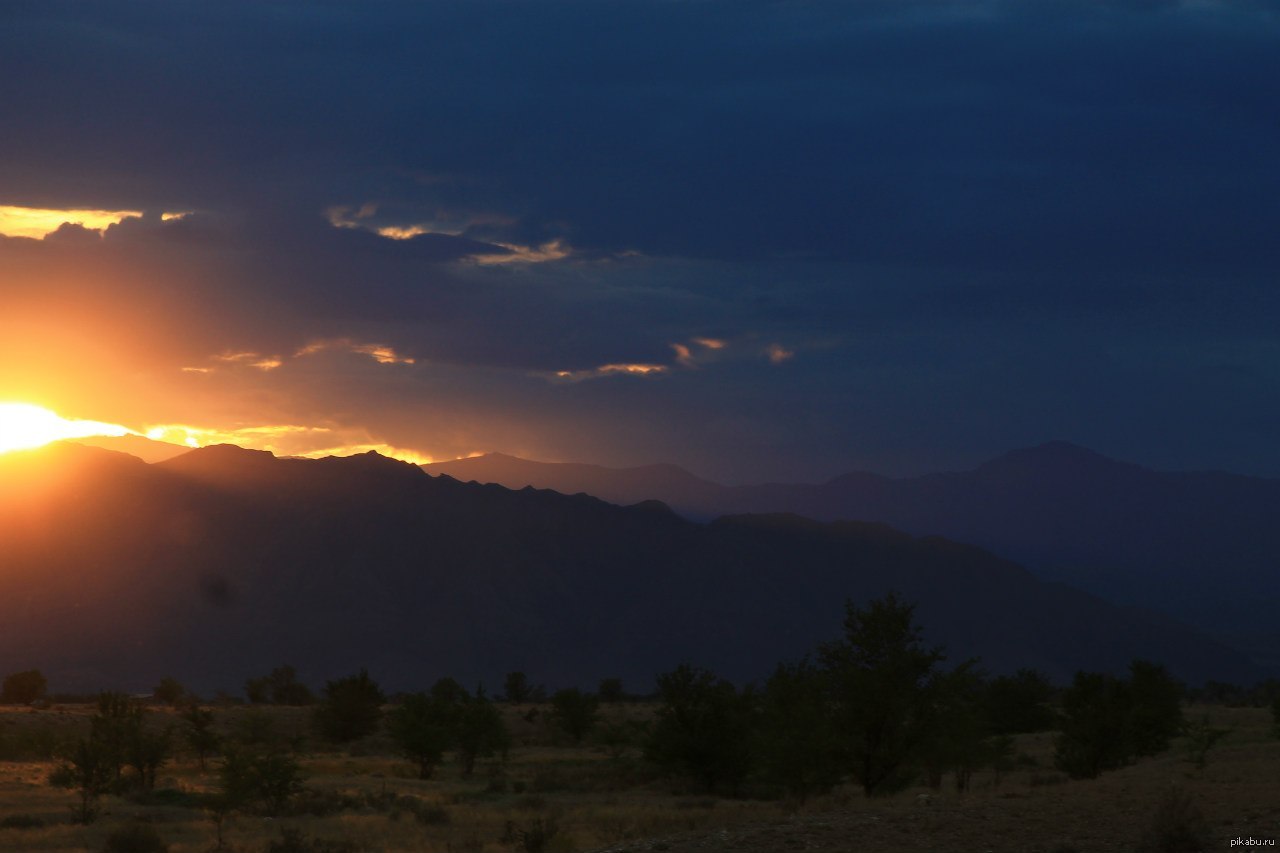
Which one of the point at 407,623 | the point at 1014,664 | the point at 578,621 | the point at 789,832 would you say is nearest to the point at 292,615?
the point at 407,623

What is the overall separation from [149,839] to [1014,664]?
16135 centimetres

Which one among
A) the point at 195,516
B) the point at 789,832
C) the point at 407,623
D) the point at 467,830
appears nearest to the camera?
the point at 789,832

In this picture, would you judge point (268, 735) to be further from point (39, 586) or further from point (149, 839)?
point (39, 586)

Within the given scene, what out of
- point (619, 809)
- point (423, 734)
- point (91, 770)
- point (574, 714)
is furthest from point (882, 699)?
point (574, 714)

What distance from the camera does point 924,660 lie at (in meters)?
34.3

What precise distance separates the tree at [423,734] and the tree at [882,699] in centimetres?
2657

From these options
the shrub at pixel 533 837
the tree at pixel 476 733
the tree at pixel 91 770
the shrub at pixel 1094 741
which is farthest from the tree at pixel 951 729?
the tree at pixel 476 733

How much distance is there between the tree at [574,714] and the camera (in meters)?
76.6

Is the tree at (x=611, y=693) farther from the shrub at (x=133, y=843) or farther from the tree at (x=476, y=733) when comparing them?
the shrub at (x=133, y=843)

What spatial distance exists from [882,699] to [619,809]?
28.3 feet

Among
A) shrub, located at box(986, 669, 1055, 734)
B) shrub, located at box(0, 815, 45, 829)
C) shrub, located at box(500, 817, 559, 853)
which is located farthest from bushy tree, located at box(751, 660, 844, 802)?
shrub, located at box(986, 669, 1055, 734)

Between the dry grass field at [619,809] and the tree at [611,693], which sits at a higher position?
the dry grass field at [619,809]

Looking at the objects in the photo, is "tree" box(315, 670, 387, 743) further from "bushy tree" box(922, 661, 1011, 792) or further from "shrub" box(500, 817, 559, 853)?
"shrub" box(500, 817, 559, 853)

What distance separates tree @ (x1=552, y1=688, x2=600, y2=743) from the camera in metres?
76.6
